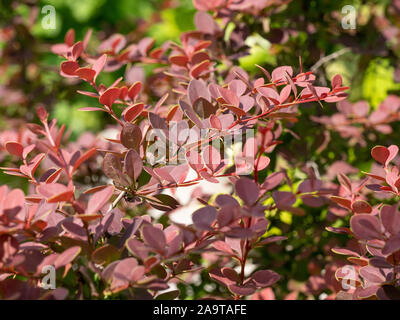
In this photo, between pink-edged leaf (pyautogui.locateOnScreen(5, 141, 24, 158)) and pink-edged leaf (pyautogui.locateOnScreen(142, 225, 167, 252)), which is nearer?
pink-edged leaf (pyautogui.locateOnScreen(142, 225, 167, 252))

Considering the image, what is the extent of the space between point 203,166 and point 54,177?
0.24m

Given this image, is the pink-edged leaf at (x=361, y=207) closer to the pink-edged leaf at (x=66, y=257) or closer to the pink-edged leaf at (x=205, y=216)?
the pink-edged leaf at (x=205, y=216)

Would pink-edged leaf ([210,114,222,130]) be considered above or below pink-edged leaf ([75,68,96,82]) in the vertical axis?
below

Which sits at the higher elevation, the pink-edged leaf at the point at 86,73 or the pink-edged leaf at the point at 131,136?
the pink-edged leaf at the point at 86,73

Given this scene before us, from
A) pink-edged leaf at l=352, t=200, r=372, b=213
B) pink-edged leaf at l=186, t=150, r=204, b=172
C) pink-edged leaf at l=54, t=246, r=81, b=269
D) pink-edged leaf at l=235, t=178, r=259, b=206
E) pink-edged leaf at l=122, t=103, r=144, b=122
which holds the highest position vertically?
pink-edged leaf at l=122, t=103, r=144, b=122

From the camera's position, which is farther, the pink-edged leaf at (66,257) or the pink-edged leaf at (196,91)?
the pink-edged leaf at (196,91)

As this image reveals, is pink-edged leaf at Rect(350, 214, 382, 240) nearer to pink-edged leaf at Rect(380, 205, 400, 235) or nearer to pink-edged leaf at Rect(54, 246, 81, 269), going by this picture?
pink-edged leaf at Rect(380, 205, 400, 235)

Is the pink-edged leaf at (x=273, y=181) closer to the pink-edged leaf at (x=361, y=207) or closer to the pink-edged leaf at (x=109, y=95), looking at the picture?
the pink-edged leaf at (x=361, y=207)

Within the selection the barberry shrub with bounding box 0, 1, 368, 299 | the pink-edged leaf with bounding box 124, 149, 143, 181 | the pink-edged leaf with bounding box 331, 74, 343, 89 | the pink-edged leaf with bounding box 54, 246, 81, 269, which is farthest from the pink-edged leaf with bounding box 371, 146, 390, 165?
the pink-edged leaf with bounding box 54, 246, 81, 269

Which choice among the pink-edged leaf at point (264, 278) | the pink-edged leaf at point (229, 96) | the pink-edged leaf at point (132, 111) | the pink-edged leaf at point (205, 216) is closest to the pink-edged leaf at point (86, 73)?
the pink-edged leaf at point (132, 111)

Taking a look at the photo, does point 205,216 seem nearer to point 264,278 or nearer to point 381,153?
point 264,278

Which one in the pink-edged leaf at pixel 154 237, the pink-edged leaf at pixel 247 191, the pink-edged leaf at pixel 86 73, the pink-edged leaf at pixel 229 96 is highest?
the pink-edged leaf at pixel 86 73

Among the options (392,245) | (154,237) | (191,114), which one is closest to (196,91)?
(191,114)
